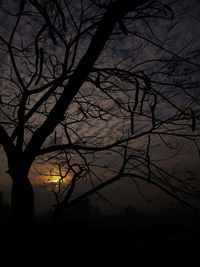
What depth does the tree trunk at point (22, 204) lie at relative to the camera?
2.20 metres

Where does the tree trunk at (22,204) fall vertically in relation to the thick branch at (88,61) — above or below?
below

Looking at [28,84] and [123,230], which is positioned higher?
[28,84]

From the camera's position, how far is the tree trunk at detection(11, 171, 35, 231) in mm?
2203

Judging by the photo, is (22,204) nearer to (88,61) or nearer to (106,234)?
(88,61)

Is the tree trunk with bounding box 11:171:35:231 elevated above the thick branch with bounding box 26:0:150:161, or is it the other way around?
the thick branch with bounding box 26:0:150:161

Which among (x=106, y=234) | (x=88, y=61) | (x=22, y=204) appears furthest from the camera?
(x=106, y=234)

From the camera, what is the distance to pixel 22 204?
2275 mm

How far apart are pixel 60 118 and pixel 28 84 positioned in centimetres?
123

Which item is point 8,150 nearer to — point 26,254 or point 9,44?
point 26,254

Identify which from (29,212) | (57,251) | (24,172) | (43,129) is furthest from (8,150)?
(57,251)

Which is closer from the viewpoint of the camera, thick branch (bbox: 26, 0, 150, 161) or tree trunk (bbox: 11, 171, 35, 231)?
thick branch (bbox: 26, 0, 150, 161)

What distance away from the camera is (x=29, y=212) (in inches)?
90.9

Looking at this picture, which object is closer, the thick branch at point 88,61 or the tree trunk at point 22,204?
the thick branch at point 88,61

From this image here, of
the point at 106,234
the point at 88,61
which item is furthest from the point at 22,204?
the point at 106,234
